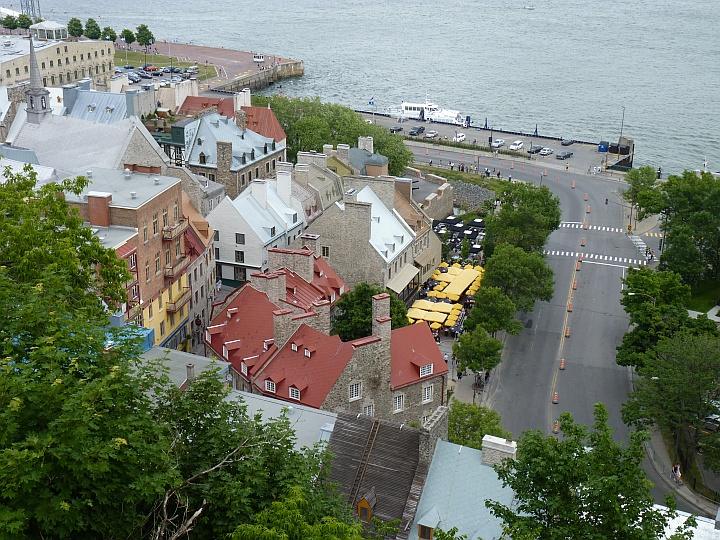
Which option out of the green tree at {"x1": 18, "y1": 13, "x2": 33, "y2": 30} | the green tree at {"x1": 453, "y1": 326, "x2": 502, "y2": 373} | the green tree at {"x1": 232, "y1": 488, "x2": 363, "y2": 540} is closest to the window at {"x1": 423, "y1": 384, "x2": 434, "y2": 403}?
the green tree at {"x1": 453, "y1": 326, "x2": 502, "y2": 373}

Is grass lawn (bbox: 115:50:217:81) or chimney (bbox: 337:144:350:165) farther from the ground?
chimney (bbox: 337:144:350:165)

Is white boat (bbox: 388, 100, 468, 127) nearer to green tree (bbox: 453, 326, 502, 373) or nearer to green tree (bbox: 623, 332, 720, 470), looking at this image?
green tree (bbox: 453, 326, 502, 373)

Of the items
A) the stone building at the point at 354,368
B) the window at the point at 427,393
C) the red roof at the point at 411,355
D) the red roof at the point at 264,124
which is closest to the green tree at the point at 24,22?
the red roof at the point at 264,124

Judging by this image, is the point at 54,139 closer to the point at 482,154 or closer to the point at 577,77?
the point at 482,154

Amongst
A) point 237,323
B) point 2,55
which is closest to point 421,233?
point 237,323

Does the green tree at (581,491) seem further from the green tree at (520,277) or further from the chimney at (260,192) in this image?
the chimney at (260,192)

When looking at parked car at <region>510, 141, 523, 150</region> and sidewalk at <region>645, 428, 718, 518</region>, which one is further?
parked car at <region>510, 141, 523, 150</region>

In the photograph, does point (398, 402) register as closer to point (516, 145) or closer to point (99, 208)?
point (99, 208)
